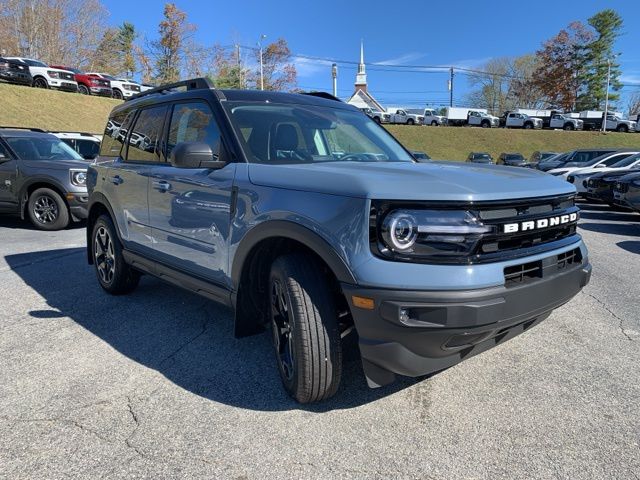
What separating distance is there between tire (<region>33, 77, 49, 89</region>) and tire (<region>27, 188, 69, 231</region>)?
26593mm

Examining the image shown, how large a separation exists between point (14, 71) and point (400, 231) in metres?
34.7

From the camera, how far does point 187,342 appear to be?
3826mm

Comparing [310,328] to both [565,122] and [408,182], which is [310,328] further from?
[565,122]

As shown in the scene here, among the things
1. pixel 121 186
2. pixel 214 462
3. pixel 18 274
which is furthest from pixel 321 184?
pixel 18 274

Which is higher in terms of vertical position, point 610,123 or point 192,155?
point 610,123

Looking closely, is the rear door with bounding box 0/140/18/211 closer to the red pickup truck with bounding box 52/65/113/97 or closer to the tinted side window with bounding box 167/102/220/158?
the tinted side window with bounding box 167/102/220/158

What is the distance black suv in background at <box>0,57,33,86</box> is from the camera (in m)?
29.3

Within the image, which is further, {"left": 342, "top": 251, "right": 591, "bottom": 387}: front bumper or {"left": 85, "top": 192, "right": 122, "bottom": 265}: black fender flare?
{"left": 85, "top": 192, "right": 122, "bottom": 265}: black fender flare

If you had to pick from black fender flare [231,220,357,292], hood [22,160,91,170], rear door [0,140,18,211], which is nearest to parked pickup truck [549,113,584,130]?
hood [22,160,91,170]

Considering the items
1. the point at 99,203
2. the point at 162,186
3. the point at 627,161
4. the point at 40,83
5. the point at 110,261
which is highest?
the point at 40,83

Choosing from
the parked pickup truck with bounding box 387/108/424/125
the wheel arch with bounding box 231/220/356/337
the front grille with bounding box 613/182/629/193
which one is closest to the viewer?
the wheel arch with bounding box 231/220/356/337

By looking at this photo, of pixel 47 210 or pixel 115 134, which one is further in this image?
pixel 47 210

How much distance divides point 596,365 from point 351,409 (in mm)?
1808

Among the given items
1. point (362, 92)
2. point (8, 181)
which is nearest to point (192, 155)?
point (8, 181)
